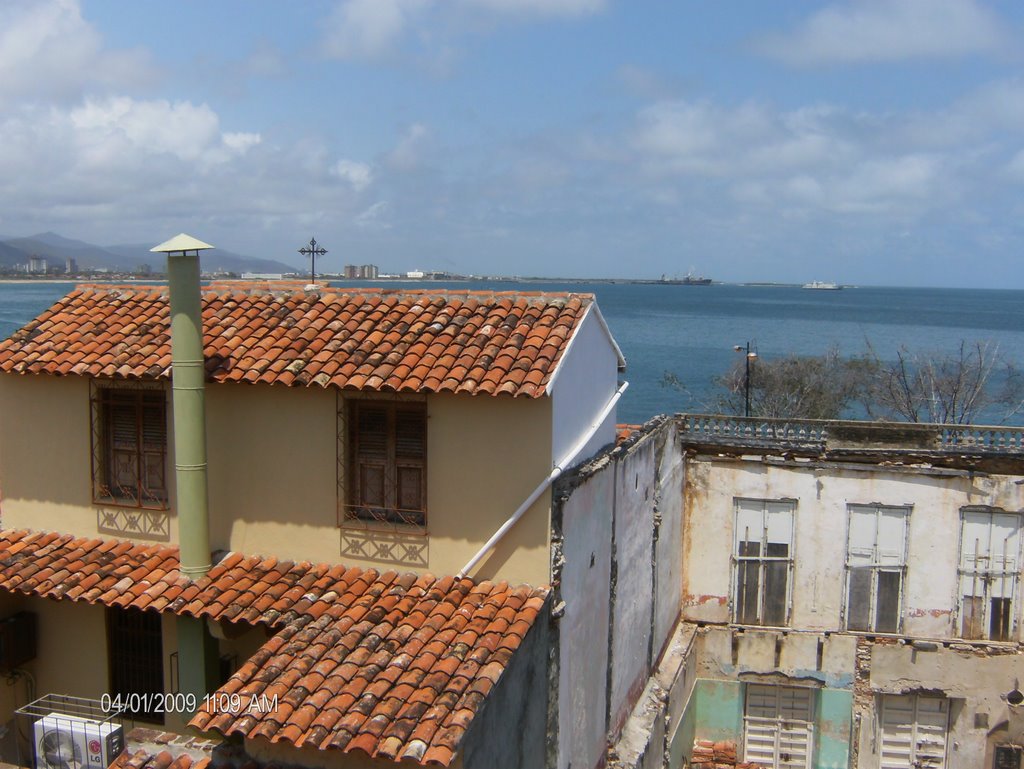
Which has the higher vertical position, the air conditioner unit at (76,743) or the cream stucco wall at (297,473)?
the cream stucco wall at (297,473)

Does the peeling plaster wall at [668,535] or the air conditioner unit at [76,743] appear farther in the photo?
the peeling plaster wall at [668,535]

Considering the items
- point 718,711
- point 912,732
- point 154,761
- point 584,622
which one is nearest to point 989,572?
point 912,732

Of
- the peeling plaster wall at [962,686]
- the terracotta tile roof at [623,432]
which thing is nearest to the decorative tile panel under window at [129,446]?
the terracotta tile roof at [623,432]

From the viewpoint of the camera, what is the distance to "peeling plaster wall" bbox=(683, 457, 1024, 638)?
1703cm

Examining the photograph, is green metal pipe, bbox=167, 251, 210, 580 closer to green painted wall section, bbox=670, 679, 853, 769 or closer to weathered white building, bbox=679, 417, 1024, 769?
weathered white building, bbox=679, 417, 1024, 769

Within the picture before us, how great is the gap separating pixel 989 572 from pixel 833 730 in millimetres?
4281

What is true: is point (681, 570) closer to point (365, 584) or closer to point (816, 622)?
point (816, 622)

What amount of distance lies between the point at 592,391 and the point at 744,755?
11130mm

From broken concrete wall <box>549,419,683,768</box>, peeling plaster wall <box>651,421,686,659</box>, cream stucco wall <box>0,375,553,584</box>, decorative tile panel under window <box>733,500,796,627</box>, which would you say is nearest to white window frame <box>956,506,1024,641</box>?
decorative tile panel under window <box>733,500,796,627</box>

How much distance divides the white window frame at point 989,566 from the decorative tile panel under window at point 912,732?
1.90 meters

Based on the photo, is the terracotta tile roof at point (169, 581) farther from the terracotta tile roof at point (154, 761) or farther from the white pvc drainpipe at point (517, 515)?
the terracotta tile roof at point (154, 761)

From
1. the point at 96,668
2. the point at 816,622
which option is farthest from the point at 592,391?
the point at 816,622

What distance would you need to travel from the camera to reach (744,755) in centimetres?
1802

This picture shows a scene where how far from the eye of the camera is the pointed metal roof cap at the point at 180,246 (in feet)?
30.1
